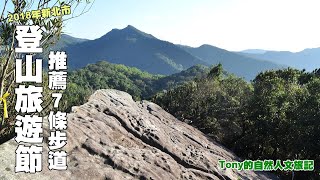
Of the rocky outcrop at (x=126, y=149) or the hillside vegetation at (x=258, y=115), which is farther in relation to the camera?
the hillside vegetation at (x=258, y=115)

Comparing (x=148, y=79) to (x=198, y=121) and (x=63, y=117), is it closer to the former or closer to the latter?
(x=198, y=121)

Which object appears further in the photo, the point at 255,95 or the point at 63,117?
the point at 255,95

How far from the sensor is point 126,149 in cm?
1418

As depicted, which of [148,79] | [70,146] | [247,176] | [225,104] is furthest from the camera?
[148,79]

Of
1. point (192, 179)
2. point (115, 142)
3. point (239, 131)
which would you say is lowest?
point (239, 131)

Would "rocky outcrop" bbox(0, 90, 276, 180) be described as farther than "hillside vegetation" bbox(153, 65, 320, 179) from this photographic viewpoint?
No

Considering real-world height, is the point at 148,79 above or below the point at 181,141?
below

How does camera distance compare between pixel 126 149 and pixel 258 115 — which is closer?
pixel 126 149

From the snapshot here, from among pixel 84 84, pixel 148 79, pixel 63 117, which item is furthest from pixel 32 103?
pixel 148 79

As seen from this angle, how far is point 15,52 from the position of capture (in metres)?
8.91

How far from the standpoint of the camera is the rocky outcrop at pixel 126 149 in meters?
11.4

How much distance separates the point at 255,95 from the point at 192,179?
16.6 m

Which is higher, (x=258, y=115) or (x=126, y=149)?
(x=126, y=149)

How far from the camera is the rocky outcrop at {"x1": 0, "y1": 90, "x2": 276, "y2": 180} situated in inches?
450
